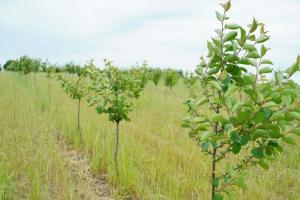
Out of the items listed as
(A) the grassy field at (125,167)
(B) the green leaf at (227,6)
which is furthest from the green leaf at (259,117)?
(A) the grassy field at (125,167)

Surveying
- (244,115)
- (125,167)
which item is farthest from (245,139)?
(125,167)

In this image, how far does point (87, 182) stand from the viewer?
4766 millimetres

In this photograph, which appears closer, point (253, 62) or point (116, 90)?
point (253, 62)

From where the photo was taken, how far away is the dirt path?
14.0ft

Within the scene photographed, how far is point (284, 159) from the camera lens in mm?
6848

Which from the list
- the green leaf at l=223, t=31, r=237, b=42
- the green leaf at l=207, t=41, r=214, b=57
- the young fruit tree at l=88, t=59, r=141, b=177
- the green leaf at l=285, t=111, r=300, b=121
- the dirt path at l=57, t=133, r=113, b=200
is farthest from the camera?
the young fruit tree at l=88, t=59, r=141, b=177

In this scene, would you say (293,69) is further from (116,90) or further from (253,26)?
(116,90)

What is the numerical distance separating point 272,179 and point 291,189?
0.33 m

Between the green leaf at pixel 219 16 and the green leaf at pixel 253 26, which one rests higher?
the green leaf at pixel 219 16

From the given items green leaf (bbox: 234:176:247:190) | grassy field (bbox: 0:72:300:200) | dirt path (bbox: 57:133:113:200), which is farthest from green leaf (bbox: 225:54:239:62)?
dirt path (bbox: 57:133:113:200)

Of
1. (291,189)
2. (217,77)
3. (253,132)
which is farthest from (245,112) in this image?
(291,189)

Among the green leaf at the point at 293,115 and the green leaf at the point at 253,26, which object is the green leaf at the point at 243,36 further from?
the green leaf at the point at 293,115

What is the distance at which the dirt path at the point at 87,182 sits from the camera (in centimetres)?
427

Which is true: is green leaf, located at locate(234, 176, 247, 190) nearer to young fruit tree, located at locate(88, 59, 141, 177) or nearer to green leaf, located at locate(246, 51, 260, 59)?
green leaf, located at locate(246, 51, 260, 59)
